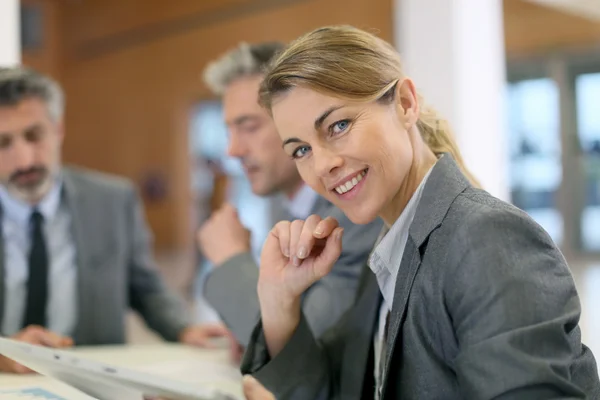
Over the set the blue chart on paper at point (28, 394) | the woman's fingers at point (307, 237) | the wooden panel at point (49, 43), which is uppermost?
the wooden panel at point (49, 43)

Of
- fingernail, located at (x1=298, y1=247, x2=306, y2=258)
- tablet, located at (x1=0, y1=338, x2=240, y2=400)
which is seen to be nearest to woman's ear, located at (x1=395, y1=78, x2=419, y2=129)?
fingernail, located at (x1=298, y1=247, x2=306, y2=258)

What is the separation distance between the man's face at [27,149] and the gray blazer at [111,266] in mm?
208

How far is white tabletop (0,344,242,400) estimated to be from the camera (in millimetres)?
1545

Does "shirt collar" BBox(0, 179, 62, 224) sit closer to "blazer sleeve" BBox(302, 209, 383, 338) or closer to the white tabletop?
the white tabletop

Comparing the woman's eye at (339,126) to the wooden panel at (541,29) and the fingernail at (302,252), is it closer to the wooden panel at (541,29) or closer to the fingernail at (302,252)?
the fingernail at (302,252)

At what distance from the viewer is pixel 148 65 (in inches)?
540

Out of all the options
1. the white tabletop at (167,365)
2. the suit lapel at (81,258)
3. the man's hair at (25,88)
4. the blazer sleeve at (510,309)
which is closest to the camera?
the blazer sleeve at (510,309)

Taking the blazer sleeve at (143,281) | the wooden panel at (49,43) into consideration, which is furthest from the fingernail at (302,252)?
the wooden panel at (49,43)

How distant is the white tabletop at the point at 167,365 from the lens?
155cm

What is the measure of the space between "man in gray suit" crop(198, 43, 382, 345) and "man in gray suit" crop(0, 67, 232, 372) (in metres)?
0.48

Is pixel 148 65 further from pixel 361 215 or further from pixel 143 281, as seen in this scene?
pixel 361 215

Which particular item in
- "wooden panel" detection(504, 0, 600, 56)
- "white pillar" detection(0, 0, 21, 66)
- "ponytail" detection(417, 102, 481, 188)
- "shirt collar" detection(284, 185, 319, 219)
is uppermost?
"wooden panel" detection(504, 0, 600, 56)

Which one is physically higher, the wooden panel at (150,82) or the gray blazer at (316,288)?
the wooden panel at (150,82)

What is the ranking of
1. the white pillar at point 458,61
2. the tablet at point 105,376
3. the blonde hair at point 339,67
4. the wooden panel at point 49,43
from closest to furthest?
the tablet at point 105,376 < the blonde hair at point 339,67 < the white pillar at point 458,61 < the wooden panel at point 49,43
